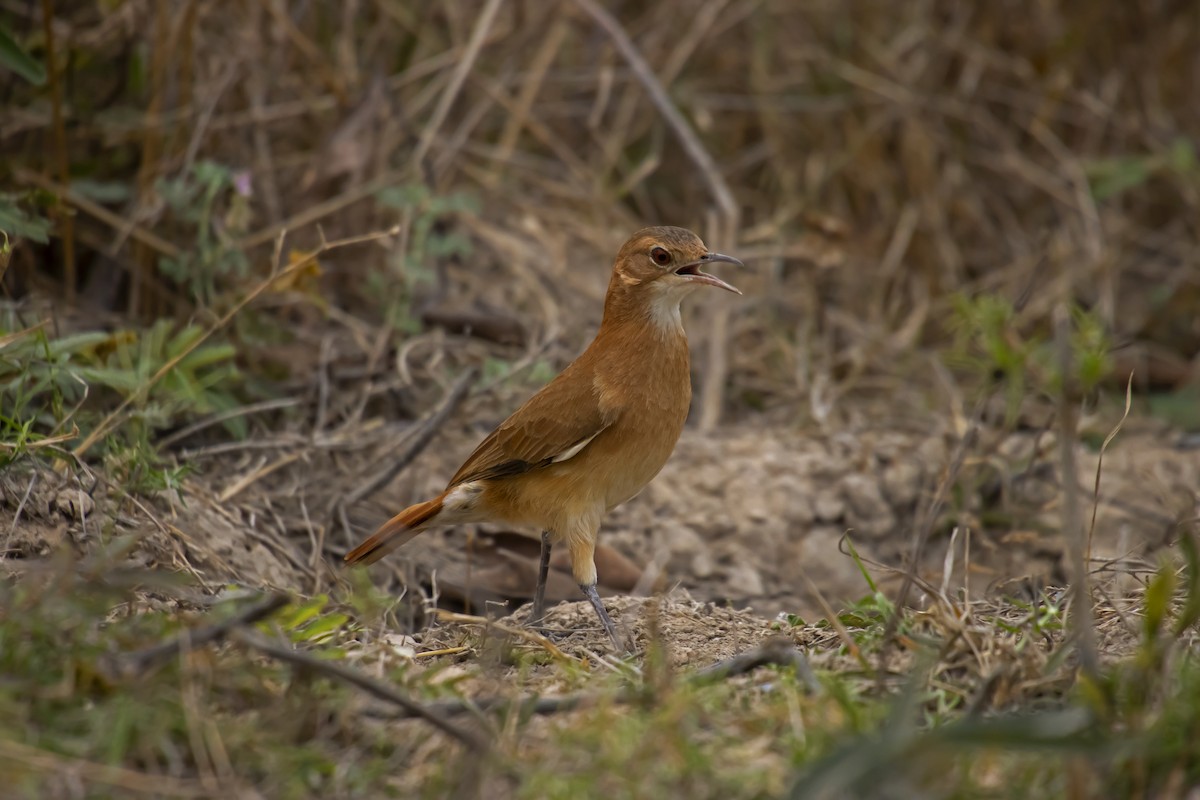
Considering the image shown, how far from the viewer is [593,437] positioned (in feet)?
15.4

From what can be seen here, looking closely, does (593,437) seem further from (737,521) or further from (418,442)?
(737,521)

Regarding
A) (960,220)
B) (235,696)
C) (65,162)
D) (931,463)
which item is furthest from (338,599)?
→ (960,220)

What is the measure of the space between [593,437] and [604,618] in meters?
0.66

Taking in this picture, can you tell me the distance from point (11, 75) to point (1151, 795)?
5.73 meters

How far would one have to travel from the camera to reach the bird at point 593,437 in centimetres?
471

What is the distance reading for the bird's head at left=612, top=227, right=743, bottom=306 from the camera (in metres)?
4.96

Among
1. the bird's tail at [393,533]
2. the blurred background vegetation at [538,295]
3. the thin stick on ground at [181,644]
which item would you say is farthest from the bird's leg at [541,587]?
the thin stick on ground at [181,644]

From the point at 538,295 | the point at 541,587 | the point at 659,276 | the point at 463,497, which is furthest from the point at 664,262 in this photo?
the point at 538,295

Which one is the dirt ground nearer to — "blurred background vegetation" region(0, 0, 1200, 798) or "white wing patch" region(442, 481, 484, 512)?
"blurred background vegetation" region(0, 0, 1200, 798)

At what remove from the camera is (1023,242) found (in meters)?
8.47

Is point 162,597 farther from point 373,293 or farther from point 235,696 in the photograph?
point 373,293

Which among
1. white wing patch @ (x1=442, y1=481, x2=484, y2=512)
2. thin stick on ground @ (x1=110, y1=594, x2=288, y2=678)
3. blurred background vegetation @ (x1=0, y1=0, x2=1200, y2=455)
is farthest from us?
blurred background vegetation @ (x1=0, y1=0, x2=1200, y2=455)

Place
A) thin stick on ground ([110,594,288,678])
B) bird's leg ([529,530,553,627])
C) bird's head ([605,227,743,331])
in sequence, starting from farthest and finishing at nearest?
bird's head ([605,227,743,331])
bird's leg ([529,530,553,627])
thin stick on ground ([110,594,288,678])

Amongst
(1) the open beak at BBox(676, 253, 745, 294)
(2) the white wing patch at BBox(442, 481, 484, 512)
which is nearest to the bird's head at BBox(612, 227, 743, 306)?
(1) the open beak at BBox(676, 253, 745, 294)
